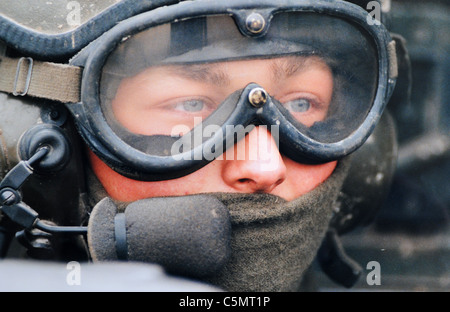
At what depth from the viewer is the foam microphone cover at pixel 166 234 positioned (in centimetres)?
96

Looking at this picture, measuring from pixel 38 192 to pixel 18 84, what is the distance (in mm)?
214

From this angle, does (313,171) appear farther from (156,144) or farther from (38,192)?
(38,192)

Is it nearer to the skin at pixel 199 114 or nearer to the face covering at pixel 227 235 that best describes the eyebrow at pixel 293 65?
A: the skin at pixel 199 114

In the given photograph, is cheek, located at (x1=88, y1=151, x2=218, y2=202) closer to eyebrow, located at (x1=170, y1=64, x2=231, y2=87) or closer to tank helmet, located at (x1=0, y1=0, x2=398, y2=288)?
tank helmet, located at (x1=0, y1=0, x2=398, y2=288)

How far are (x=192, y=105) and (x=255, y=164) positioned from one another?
18 cm

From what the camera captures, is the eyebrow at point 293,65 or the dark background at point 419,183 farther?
the dark background at point 419,183

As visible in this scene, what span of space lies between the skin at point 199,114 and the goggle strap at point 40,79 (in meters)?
0.09

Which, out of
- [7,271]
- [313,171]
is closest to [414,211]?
[313,171]

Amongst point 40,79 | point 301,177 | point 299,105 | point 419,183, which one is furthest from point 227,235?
point 419,183

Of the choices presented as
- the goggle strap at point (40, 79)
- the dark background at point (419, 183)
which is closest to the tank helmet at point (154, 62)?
the goggle strap at point (40, 79)

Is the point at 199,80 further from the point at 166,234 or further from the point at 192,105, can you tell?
the point at 166,234

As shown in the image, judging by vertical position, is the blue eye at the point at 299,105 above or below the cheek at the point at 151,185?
above

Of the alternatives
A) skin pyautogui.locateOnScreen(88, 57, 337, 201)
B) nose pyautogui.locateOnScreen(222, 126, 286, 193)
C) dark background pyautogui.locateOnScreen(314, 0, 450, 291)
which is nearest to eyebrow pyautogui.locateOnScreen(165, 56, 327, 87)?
skin pyautogui.locateOnScreen(88, 57, 337, 201)

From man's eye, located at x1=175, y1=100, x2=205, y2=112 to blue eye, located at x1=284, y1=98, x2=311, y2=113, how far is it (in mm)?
193
